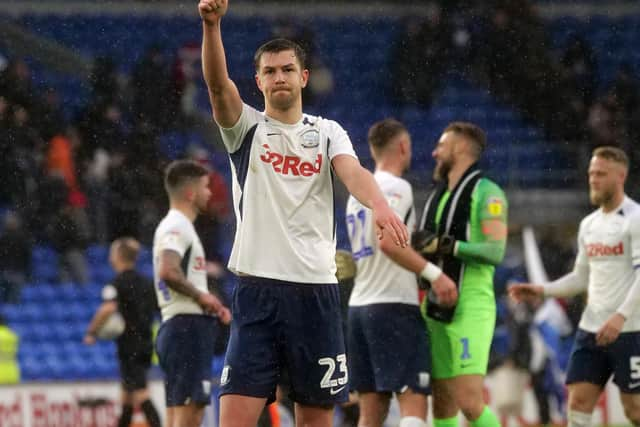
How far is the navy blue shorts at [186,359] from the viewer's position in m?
8.38

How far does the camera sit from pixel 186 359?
8.42 m

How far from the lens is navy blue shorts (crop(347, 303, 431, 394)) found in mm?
7656

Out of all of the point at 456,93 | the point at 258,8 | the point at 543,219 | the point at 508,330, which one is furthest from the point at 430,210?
the point at 258,8

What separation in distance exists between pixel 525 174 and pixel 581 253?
929cm

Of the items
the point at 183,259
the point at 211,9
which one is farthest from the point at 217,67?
the point at 183,259

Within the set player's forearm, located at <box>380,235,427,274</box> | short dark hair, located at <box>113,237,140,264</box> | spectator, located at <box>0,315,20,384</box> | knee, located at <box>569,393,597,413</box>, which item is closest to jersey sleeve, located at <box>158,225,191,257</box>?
player's forearm, located at <box>380,235,427,274</box>

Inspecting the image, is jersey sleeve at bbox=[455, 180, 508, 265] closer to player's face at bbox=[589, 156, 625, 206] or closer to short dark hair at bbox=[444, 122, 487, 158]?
short dark hair at bbox=[444, 122, 487, 158]

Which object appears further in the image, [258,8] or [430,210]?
[258,8]

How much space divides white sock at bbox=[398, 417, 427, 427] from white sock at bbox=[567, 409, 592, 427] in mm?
1103

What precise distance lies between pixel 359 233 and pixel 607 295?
1.68 metres

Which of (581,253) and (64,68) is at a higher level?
(64,68)

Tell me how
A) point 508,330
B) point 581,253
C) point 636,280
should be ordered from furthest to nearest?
point 508,330 → point 581,253 → point 636,280

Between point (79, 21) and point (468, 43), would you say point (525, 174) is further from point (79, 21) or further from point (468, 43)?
point (79, 21)

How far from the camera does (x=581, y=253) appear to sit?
848 centimetres
